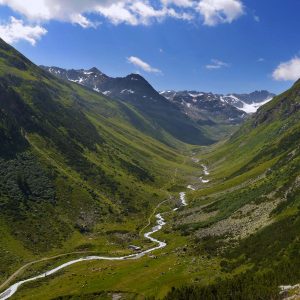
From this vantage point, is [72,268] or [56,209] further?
[56,209]

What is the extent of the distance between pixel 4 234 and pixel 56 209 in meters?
34.4

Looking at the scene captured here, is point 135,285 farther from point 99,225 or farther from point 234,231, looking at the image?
point 99,225

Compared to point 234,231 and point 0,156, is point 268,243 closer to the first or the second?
point 234,231

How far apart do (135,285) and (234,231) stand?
3935 cm

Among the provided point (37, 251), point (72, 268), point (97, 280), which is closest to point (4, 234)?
point (37, 251)

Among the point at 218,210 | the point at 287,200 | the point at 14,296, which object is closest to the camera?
the point at 14,296

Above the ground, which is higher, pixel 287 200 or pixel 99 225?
pixel 287 200

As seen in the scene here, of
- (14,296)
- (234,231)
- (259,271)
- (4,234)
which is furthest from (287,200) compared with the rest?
(4,234)

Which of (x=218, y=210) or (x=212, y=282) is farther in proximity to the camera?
(x=218, y=210)

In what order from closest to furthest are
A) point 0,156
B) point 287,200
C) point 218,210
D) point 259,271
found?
1. point 259,271
2. point 287,200
3. point 218,210
4. point 0,156

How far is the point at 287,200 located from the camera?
12319 cm

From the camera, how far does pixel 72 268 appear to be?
129m

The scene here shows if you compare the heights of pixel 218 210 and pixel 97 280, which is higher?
pixel 218 210

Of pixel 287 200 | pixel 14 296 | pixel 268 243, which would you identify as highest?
pixel 287 200
